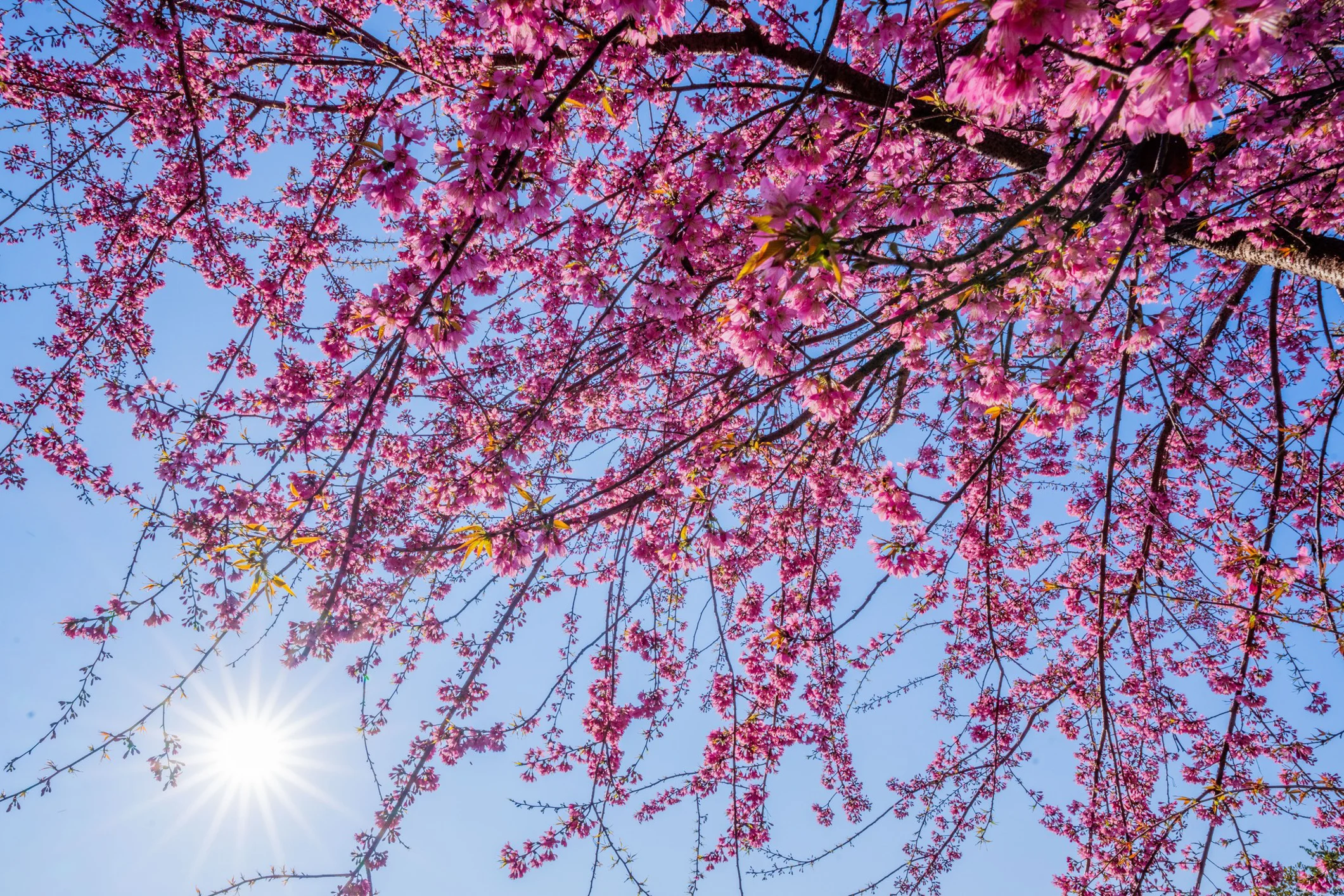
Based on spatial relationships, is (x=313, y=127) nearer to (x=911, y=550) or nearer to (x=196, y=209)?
(x=196, y=209)

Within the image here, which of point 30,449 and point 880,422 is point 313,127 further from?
point 880,422

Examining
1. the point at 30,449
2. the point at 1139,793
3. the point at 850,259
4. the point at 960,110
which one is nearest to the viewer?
the point at 850,259

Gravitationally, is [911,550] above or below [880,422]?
below


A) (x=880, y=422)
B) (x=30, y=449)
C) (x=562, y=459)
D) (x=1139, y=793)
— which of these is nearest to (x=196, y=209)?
(x=30, y=449)

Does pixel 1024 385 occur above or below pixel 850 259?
above

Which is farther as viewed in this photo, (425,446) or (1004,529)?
(1004,529)

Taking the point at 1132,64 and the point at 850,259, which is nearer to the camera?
the point at 1132,64

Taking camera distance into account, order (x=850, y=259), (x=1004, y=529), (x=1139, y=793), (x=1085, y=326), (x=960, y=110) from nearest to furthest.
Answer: (x=850, y=259), (x=1085, y=326), (x=960, y=110), (x=1139, y=793), (x=1004, y=529)

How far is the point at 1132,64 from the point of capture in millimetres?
1198

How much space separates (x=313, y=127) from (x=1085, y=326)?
5939mm

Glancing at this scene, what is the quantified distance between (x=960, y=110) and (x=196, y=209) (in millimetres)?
5634

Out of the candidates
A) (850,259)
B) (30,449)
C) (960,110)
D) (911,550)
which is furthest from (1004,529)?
(30,449)

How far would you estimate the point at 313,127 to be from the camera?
4.89m

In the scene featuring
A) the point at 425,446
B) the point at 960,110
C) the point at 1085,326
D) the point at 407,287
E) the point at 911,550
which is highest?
the point at 425,446
